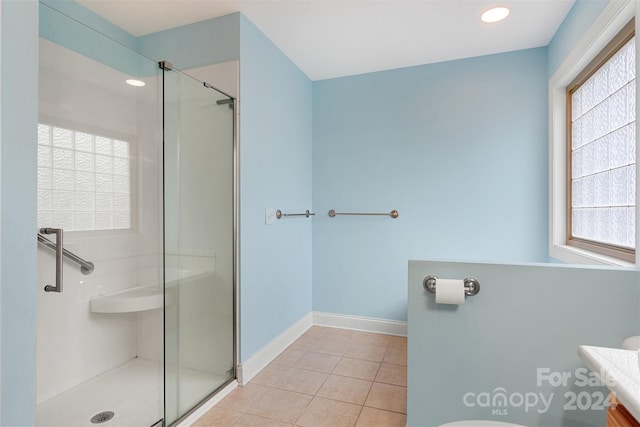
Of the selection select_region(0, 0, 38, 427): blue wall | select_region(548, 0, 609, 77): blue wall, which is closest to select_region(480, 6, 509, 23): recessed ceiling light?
select_region(548, 0, 609, 77): blue wall

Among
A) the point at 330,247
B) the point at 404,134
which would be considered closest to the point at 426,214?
the point at 404,134

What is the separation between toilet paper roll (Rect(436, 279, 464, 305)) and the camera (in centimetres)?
135

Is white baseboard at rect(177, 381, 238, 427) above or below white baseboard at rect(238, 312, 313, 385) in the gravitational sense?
below

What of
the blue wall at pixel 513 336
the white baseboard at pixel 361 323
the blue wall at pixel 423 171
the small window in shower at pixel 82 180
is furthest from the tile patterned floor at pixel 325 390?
the small window in shower at pixel 82 180

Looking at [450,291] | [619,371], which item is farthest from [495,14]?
[619,371]

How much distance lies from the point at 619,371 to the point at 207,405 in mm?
1850

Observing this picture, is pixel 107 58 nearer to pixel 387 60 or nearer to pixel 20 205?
pixel 20 205

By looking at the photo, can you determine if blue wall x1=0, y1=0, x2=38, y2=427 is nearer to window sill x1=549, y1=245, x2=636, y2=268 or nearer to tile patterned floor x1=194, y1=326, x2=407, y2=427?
tile patterned floor x1=194, y1=326, x2=407, y2=427

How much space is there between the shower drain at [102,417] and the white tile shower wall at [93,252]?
310mm

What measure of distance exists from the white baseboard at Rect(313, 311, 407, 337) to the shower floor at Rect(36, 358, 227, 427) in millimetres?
1280

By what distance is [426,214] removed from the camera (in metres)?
2.87

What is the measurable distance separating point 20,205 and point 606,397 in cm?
212

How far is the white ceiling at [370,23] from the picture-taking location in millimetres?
2002

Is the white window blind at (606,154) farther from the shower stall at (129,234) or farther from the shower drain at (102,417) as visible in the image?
the shower drain at (102,417)
